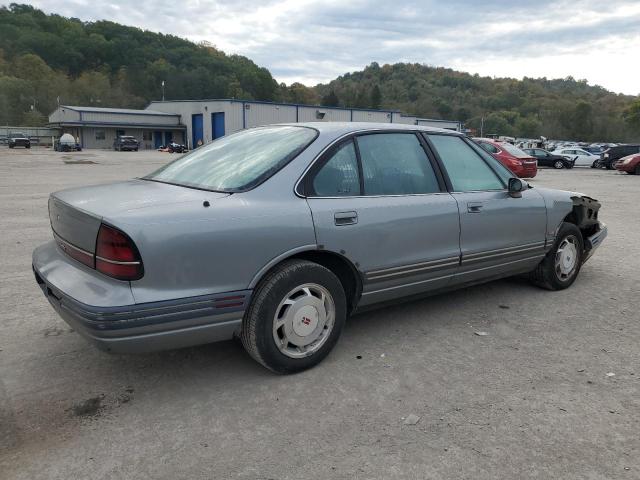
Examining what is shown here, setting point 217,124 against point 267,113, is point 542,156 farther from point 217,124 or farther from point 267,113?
point 217,124

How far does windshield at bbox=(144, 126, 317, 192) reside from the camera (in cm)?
318

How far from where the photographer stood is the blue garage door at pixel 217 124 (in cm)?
5191

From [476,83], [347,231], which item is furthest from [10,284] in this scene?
[476,83]

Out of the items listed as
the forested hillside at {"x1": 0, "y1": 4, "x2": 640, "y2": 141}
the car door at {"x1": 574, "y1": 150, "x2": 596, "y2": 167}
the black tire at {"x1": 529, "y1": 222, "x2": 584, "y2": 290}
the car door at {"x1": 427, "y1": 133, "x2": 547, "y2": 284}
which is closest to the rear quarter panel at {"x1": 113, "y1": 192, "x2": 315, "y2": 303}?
the car door at {"x1": 427, "y1": 133, "x2": 547, "y2": 284}

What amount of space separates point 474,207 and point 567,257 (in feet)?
5.39

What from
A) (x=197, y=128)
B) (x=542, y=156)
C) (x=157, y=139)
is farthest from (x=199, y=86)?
(x=542, y=156)

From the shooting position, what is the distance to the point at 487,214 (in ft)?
13.5

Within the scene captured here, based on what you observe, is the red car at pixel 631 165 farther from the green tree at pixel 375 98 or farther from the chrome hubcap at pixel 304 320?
the green tree at pixel 375 98

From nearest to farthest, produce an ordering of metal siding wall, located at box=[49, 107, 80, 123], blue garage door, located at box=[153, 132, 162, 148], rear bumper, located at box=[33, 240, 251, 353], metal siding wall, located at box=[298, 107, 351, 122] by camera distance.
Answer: rear bumper, located at box=[33, 240, 251, 353], metal siding wall, located at box=[298, 107, 351, 122], metal siding wall, located at box=[49, 107, 80, 123], blue garage door, located at box=[153, 132, 162, 148]

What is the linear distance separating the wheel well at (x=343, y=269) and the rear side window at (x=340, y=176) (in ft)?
1.28

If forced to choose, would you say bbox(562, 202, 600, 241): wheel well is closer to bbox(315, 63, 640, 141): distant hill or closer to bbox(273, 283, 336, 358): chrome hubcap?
bbox(273, 283, 336, 358): chrome hubcap

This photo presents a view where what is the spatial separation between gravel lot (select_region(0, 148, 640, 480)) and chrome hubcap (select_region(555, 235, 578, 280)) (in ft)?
2.35

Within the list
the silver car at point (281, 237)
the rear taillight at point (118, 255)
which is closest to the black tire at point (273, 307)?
the silver car at point (281, 237)

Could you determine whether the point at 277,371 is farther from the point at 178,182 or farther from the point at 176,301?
the point at 178,182
